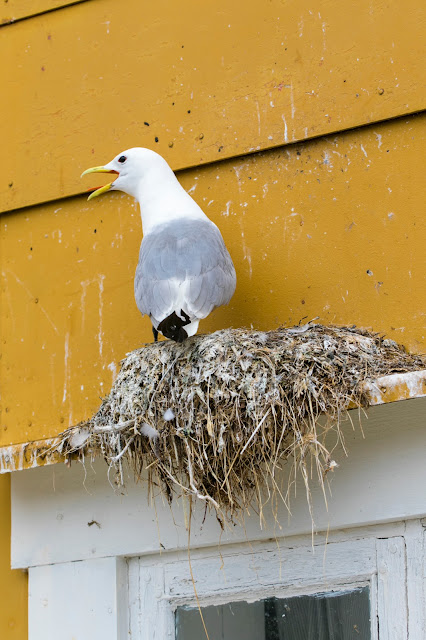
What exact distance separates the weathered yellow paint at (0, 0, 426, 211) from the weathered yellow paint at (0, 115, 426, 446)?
108mm

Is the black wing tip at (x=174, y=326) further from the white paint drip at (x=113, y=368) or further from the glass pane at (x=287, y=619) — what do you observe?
the glass pane at (x=287, y=619)

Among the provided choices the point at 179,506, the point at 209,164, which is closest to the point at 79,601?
the point at 179,506

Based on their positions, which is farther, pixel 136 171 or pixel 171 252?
pixel 136 171

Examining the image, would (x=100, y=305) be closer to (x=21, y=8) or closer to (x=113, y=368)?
(x=113, y=368)

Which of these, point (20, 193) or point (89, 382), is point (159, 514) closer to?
point (89, 382)

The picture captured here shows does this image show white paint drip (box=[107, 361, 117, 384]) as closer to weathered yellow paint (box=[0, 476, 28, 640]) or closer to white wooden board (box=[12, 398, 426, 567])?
white wooden board (box=[12, 398, 426, 567])

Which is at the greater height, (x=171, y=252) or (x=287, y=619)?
(x=171, y=252)

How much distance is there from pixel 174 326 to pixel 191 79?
1.36m

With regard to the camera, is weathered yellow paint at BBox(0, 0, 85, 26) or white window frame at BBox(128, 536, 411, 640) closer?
white window frame at BBox(128, 536, 411, 640)

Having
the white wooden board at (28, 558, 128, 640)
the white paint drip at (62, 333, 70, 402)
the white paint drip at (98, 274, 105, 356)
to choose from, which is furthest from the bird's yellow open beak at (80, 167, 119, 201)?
the white wooden board at (28, 558, 128, 640)

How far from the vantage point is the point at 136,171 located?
14.2 feet

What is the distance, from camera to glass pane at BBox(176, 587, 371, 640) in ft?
11.6

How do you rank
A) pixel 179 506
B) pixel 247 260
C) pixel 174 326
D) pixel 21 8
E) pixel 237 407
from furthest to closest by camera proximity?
pixel 21 8, pixel 247 260, pixel 179 506, pixel 174 326, pixel 237 407

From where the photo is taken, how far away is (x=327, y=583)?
11.8ft
